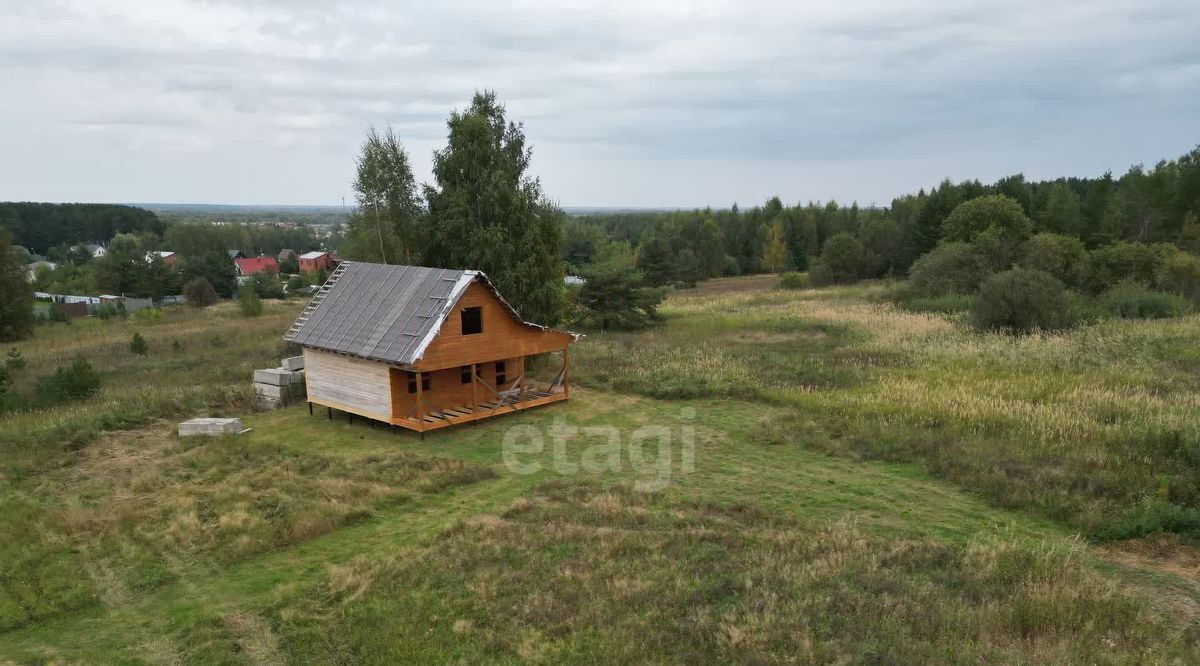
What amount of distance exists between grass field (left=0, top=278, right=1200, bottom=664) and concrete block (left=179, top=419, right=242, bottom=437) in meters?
0.48

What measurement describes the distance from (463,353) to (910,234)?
59814 millimetres

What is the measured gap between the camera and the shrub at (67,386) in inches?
868

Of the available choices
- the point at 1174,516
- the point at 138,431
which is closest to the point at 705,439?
the point at 1174,516

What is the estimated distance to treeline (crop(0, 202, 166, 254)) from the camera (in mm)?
125125

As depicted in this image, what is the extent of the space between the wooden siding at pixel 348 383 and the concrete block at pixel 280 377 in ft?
7.61

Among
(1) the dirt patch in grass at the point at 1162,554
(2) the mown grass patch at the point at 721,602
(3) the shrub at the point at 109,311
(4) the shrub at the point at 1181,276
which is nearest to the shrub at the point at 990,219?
(4) the shrub at the point at 1181,276

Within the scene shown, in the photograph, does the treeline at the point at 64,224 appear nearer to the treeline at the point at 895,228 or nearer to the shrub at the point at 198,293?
the shrub at the point at 198,293

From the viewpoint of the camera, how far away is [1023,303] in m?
30.3

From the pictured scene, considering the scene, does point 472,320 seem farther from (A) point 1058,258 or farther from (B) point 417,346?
(A) point 1058,258

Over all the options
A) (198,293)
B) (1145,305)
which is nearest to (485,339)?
(1145,305)

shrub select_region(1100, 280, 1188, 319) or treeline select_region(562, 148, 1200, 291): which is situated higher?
treeline select_region(562, 148, 1200, 291)

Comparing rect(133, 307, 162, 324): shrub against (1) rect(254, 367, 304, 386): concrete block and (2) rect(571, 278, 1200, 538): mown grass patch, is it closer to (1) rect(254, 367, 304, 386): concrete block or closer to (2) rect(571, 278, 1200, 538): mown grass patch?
(1) rect(254, 367, 304, 386): concrete block

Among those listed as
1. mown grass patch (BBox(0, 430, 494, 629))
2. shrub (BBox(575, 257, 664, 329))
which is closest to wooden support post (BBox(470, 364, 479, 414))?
mown grass patch (BBox(0, 430, 494, 629))

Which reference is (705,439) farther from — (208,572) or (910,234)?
(910,234)
